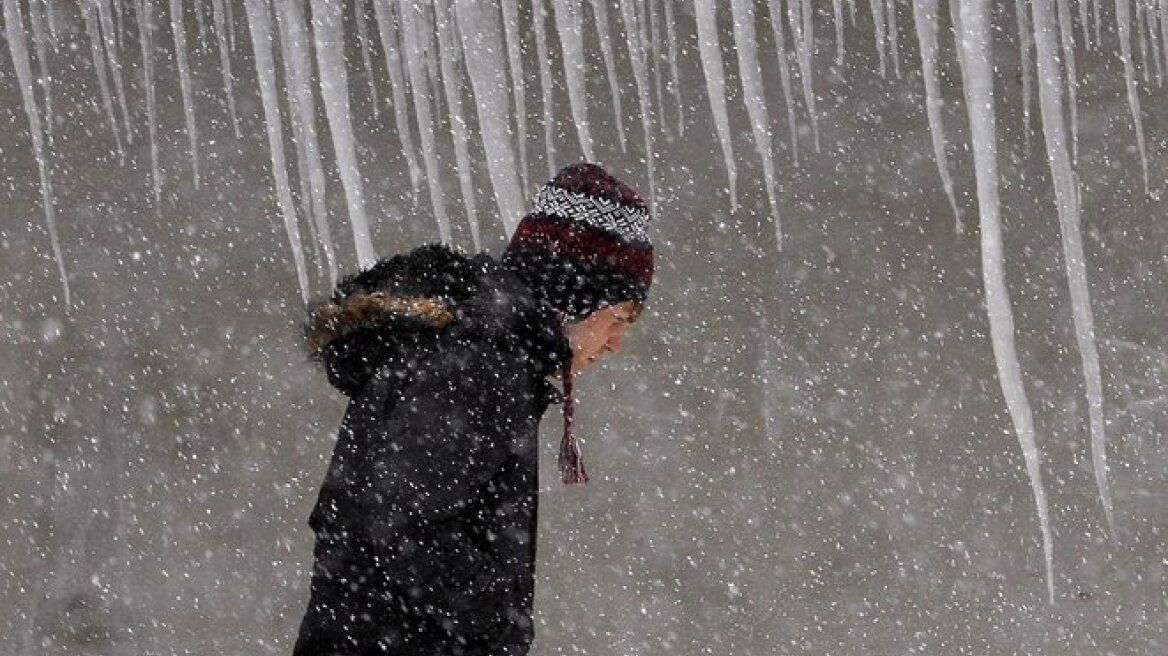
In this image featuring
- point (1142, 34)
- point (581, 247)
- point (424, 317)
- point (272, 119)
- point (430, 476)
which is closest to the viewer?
point (430, 476)

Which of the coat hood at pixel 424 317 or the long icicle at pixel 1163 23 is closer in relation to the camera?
the coat hood at pixel 424 317

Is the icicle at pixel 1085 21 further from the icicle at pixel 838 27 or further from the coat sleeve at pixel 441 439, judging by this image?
the coat sleeve at pixel 441 439

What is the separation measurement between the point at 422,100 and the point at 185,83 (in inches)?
24.3

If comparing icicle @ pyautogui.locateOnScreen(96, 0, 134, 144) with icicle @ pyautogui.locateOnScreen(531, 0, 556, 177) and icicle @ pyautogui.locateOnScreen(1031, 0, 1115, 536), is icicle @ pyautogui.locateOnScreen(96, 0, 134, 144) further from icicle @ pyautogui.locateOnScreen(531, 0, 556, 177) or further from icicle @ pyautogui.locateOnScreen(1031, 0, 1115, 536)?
icicle @ pyautogui.locateOnScreen(1031, 0, 1115, 536)

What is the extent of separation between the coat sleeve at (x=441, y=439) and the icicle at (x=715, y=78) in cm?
191

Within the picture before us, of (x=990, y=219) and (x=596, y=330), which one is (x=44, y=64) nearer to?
(x=596, y=330)

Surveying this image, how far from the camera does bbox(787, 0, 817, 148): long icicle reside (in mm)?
4098

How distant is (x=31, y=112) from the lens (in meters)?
4.10

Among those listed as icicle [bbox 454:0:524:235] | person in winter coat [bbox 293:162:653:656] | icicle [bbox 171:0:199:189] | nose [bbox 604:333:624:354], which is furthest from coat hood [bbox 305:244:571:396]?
icicle [bbox 171:0:199:189]

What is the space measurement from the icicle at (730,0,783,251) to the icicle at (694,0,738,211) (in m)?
0.05

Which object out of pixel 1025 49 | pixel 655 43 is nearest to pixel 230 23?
pixel 655 43

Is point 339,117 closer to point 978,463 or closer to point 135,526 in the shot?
point 135,526

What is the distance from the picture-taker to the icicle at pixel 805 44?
4.10 metres

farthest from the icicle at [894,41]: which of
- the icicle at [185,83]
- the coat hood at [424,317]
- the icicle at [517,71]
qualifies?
the coat hood at [424,317]
